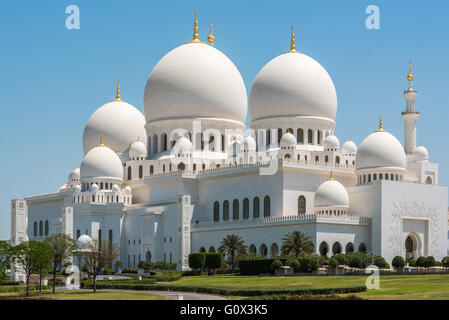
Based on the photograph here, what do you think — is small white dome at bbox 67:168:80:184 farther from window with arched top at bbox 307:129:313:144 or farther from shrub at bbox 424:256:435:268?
shrub at bbox 424:256:435:268

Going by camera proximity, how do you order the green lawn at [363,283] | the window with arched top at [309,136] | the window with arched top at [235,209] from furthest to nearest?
the window with arched top at [309,136] < the window with arched top at [235,209] < the green lawn at [363,283]

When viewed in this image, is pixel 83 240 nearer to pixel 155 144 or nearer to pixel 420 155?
pixel 155 144

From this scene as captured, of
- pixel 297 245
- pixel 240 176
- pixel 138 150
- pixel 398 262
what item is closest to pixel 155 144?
pixel 138 150

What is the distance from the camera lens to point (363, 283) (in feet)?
139

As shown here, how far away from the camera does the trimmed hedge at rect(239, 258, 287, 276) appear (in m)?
55.2

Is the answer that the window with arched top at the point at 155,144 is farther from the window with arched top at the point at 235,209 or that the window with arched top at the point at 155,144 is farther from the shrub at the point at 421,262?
the shrub at the point at 421,262

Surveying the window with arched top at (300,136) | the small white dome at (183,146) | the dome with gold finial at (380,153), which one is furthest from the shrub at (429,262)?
the small white dome at (183,146)

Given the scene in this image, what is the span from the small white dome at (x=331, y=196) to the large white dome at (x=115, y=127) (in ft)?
93.6

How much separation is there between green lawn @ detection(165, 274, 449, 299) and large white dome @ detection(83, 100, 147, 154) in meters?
32.5

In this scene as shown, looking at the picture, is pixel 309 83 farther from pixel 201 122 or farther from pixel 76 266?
pixel 76 266

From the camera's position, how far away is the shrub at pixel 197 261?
204 feet

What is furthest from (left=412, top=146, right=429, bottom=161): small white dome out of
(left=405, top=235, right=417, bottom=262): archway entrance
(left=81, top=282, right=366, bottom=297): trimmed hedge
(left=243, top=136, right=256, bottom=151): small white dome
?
(left=81, top=282, right=366, bottom=297): trimmed hedge

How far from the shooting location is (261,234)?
213ft
